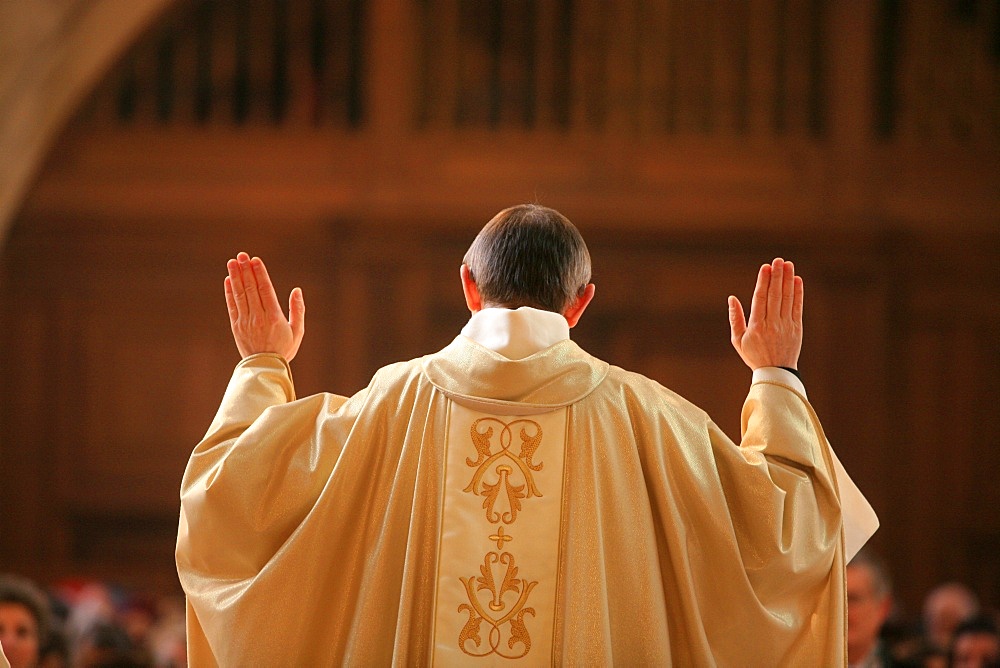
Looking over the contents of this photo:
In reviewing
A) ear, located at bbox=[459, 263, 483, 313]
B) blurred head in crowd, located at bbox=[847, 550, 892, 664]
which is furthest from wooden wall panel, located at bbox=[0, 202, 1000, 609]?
ear, located at bbox=[459, 263, 483, 313]

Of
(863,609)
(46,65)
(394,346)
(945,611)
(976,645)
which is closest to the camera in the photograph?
(863,609)

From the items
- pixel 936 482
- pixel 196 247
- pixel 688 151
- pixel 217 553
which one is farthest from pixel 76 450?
pixel 217 553

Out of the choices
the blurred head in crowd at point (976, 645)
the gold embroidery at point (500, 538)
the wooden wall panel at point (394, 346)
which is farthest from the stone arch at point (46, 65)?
the blurred head in crowd at point (976, 645)

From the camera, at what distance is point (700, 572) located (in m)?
3.03

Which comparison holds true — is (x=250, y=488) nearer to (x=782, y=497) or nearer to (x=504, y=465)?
(x=504, y=465)

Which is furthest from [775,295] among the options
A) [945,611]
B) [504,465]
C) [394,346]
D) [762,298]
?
[394,346]

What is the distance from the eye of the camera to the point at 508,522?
2.98 m

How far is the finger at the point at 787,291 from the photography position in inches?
129

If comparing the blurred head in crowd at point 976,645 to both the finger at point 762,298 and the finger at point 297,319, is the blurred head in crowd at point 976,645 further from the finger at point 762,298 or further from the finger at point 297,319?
the finger at point 297,319

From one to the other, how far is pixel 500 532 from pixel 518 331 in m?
0.42

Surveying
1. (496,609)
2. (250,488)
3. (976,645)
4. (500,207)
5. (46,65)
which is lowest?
(976,645)

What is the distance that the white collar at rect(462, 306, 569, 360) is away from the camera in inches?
118

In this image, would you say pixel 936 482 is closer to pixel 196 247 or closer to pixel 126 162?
Result: pixel 196 247

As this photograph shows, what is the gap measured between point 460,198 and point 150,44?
88.3 inches
